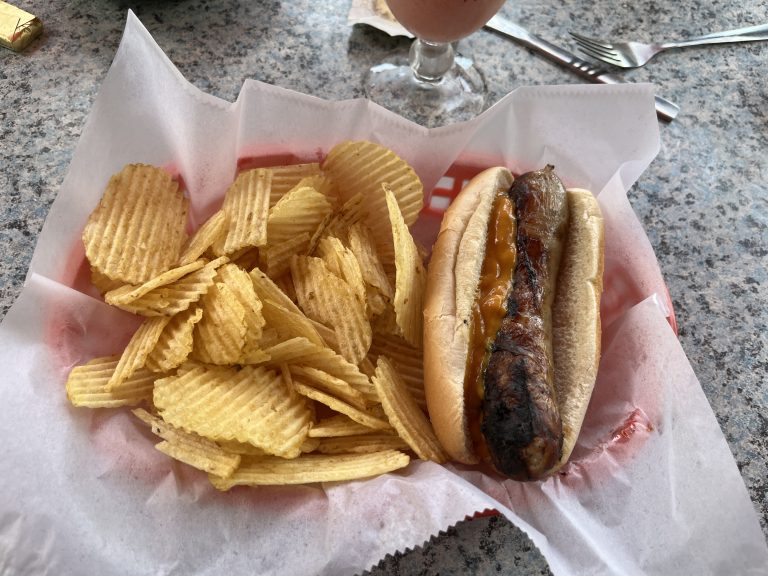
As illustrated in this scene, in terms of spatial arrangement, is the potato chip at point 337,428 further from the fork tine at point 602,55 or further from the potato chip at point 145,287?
the fork tine at point 602,55

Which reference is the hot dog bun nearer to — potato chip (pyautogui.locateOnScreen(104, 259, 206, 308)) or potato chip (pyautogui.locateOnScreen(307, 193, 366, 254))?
potato chip (pyautogui.locateOnScreen(307, 193, 366, 254))

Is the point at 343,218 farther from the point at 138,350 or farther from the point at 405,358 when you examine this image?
the point at 138,350

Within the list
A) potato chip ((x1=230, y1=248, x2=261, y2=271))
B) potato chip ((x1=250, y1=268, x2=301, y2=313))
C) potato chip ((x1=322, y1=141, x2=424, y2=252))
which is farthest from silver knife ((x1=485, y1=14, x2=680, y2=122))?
potato chip ((x1=250, y1=268, x2=301, y2=313))

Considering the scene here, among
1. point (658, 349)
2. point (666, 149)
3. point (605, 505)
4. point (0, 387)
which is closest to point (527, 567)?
point (605, 505)

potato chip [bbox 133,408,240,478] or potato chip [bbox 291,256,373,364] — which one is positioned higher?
potato chip [bbox 291,256,373,364]

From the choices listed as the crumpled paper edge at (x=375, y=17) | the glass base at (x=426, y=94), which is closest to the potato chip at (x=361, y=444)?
the glass base at (x=426, y=94)

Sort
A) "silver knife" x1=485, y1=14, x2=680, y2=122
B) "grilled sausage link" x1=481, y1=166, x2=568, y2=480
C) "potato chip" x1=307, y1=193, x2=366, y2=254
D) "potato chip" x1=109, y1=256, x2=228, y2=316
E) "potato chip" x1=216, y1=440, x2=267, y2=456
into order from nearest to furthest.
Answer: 1. "grilled sausage link" x1=481, y1=166, x2=568, y2=480
2. "potato chip" x1=216, y1=440, x2=267, y2=456
3. "potato chip" x1=109, y1=256, x2=228, y2=316
4. "potato chip" x1=307, y1=193, x2=366, y2=254
5. "silver knife" x1=485, y1=14, x2=680, y2=122

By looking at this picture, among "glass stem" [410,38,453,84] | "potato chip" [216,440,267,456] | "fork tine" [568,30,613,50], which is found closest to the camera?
"potato chip" [216,440,267,456]

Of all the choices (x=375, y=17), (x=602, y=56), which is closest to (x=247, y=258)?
(x=375, y=17)
